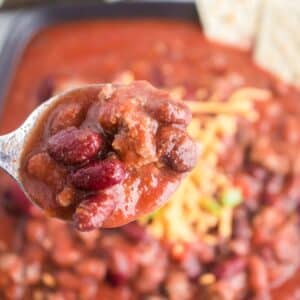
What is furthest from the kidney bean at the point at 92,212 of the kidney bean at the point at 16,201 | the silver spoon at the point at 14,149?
the kidney bean at the point at 16,201

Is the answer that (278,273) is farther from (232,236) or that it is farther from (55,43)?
(55,43)

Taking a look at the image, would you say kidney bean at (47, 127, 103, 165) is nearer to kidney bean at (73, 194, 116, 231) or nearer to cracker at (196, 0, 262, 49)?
kidney bean at (73, 194, 116, 231)

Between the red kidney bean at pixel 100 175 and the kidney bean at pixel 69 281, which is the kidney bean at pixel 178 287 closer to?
the kidney bean at pixel 69 281

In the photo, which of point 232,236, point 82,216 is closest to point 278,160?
point 232,236

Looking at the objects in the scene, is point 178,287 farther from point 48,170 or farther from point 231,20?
point 231,20

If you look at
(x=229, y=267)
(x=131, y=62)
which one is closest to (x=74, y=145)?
(x=229, y=267)
